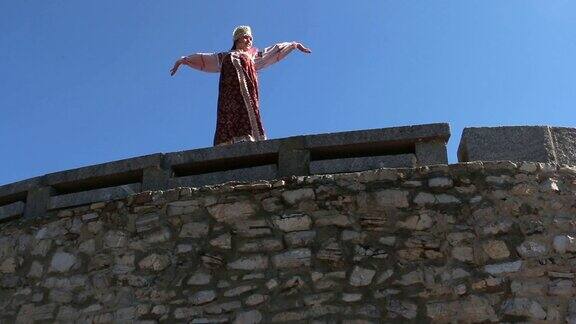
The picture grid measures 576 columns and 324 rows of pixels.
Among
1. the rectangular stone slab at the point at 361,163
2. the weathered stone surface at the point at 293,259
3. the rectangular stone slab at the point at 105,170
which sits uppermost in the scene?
the rectangular stone slab at the point at 105,170

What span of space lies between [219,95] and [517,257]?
126 inches

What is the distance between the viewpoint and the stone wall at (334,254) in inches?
205

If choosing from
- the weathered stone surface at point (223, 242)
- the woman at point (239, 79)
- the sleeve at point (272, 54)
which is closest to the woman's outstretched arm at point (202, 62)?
the woman at point (239, 79)

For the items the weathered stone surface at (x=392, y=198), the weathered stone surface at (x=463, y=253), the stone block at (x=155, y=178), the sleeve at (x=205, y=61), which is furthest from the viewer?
the sleeve at (x=205, y=61)

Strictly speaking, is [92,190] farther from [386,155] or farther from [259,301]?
[386,155]

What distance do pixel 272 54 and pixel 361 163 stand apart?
91.8 inches

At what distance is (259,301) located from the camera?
534cm

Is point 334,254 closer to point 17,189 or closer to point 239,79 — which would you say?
point 239,79

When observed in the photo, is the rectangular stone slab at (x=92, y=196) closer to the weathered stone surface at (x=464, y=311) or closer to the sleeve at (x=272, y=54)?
the sleeve at (x=272, y=54)

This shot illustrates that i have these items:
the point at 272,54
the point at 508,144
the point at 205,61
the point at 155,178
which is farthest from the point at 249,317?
the point at 272,54

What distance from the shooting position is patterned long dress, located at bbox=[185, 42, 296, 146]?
7.11 m

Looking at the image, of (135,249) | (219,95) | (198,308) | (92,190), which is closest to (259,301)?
(198,308)

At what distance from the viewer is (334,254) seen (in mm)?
5402

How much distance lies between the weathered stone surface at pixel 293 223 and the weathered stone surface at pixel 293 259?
166 mm
